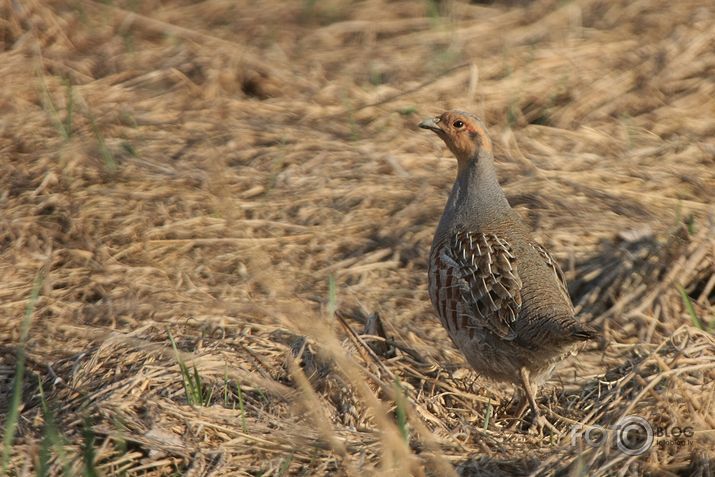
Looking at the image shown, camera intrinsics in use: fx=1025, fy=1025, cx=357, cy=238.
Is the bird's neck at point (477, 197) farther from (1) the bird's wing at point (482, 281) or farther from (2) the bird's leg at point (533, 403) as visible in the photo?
(2) the bird's leg at point (533, 403)

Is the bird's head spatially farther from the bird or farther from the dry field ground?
the dry field ground

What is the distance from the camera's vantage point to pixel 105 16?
8391 mm

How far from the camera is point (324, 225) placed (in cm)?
616

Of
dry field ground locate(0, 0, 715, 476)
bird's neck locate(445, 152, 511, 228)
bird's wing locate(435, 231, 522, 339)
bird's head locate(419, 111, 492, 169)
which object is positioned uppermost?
bird's head locate(419, 111, 492, 169)

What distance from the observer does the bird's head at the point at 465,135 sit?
5102 mm

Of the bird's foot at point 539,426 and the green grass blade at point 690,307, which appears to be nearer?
the bird's foot at point 539,426

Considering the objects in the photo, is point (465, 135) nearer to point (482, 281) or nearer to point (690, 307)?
point (482, 281)

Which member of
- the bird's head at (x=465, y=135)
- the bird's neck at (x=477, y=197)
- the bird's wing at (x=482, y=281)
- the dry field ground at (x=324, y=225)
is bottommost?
the dry field ground at (x=324, y=225)

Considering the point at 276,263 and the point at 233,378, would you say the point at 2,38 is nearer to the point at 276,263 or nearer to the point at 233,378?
the point at 276,263

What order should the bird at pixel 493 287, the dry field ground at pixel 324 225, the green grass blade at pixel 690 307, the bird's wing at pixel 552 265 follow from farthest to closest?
1. the green grass blade at pixel 690 307
2. the bird's wing at pixel 552 265
3. the bird at pixel 493 287
4. the dry field ground at pixel 324 225

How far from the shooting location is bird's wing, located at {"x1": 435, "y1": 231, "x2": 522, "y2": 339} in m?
4.41

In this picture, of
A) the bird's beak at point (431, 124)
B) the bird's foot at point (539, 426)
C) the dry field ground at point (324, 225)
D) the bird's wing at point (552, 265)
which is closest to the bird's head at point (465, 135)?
the bird's beak at point (431, 124)

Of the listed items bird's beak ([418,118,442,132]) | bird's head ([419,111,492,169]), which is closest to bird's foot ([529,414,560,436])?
bird's head ([419,111,492,169])

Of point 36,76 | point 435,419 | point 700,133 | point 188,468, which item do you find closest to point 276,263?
point 435,419
